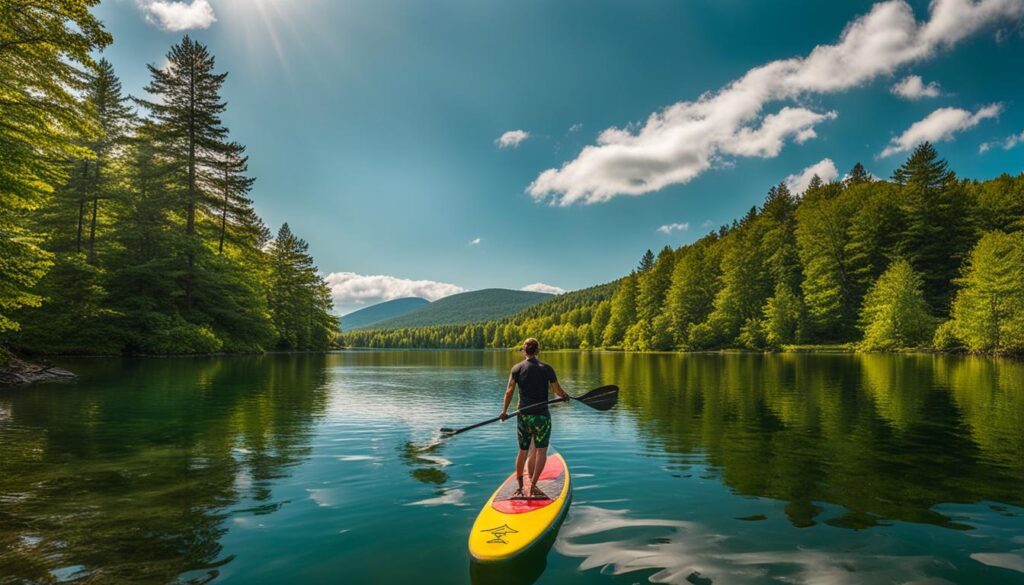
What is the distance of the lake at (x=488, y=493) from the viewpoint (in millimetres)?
6160

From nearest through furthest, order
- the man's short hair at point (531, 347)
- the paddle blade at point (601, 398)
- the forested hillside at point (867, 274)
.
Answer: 1. the man's short hair at point (531, 347)
2. the paddle blade at point (601, 398)
3. the forested hillside at point (867, 274)

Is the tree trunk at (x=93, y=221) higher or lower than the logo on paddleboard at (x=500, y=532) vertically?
higher

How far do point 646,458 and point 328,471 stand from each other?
7.36 m

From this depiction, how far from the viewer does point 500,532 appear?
6.84 meters

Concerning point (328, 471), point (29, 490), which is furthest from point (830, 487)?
point (29, 490)

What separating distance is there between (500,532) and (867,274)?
294 feet

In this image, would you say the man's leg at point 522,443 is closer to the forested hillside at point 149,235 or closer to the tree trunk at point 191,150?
the forested hillside at point 149,235

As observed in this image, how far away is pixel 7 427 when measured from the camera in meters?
13.8

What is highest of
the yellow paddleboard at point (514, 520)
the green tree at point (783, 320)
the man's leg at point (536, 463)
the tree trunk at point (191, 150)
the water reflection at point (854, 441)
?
the tree trunk at point (191, 150)

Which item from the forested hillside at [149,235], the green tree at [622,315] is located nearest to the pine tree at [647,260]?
the green tree at [622,315]

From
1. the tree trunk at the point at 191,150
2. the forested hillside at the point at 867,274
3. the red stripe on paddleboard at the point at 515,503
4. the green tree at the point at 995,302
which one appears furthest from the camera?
the forested hillside at the point at 867,274

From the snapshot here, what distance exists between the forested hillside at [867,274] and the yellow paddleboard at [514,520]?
57.2m

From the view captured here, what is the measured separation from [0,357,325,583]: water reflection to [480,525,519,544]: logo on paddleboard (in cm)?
341

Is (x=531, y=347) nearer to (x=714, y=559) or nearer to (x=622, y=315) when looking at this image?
(x=714, y=559)
